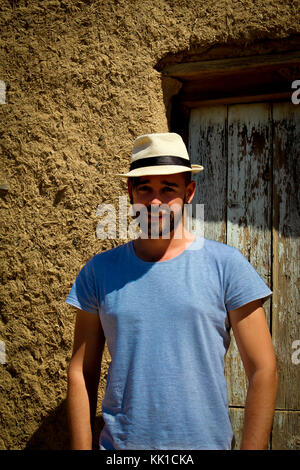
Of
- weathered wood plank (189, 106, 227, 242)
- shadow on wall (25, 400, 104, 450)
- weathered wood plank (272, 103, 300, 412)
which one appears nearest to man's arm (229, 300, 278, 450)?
weathered wood plank (272, 103, 300, 412)

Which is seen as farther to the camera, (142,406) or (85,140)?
(85,140)

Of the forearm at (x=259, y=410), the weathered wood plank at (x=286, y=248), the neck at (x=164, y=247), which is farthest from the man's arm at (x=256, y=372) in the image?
the weathered wood plank at (x=286, y=248)

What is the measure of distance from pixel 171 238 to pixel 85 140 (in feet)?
2.90

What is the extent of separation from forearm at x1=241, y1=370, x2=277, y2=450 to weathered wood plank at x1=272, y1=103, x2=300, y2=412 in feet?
2.53

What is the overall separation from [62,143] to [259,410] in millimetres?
1583

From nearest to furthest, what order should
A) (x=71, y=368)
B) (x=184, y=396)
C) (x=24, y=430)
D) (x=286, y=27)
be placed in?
(x=184, y=396) → (x=71, y=368) → (x=286, y=27) → (x=24, y=430)

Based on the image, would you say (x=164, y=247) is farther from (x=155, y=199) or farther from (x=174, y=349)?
(x=174, y=349)

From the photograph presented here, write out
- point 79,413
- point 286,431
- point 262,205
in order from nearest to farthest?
point 79,413
point 286,431
point 262,205

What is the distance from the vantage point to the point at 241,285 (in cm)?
137

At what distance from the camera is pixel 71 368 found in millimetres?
1523

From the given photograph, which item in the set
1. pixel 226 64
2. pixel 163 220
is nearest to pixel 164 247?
pixel 163 220

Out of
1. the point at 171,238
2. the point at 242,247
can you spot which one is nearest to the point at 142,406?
the point at 171,238

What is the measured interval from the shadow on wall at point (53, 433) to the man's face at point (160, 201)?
1.11 m
